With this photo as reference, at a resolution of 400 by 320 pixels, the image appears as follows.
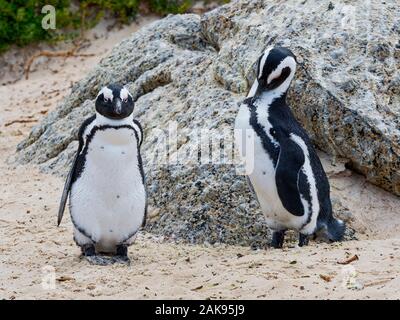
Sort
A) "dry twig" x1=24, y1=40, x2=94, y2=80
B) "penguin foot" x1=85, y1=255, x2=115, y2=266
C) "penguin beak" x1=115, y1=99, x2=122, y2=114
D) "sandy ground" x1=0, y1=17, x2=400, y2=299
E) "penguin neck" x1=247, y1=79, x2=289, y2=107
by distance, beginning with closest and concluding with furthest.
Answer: "sandy ground" x1=0, y1=17, x2=400, y2=299 → "penguin beak" x1=115, y1=99, x2=122, y2=114 → "penguin foot" x1=85, y1=255, x2=115, y2=266 → "penguin neck" x1=247, y1=79, x2=289, y2=107 → "dry twig" x1=24, y1=40, x2=94, y2=80

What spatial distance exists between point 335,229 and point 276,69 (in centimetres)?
85

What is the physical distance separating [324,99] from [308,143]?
1.87ft

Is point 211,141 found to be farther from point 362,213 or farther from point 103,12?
point 103,12

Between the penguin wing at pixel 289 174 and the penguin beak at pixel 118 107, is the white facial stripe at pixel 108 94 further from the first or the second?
the penguin wing at pixel 289 174

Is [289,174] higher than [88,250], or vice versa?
[289,174]

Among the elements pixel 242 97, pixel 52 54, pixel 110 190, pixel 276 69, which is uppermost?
pixel 276 69

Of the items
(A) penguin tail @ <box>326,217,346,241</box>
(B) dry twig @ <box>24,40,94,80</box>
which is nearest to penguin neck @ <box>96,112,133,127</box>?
(A) penguin tail @ <box>326,217,346,241</box>

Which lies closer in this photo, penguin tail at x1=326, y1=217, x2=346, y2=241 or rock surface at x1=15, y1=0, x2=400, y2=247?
penguin tail at x1=326, y1=217, x2=346, y2=241

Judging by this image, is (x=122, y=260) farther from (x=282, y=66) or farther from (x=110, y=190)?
(x=282, y=66)

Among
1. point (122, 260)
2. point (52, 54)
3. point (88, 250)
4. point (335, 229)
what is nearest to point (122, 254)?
point (122, 260)

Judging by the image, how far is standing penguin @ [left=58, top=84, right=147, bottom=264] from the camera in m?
4.25

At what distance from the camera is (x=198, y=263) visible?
4.36 m

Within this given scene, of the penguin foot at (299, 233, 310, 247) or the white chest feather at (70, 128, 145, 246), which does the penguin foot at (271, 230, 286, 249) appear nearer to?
the penguin foot at (299, 233, 310, 247)

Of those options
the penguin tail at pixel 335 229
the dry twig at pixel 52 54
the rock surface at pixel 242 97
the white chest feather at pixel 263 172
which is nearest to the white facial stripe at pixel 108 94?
the white chest feather at pixel 263 172
